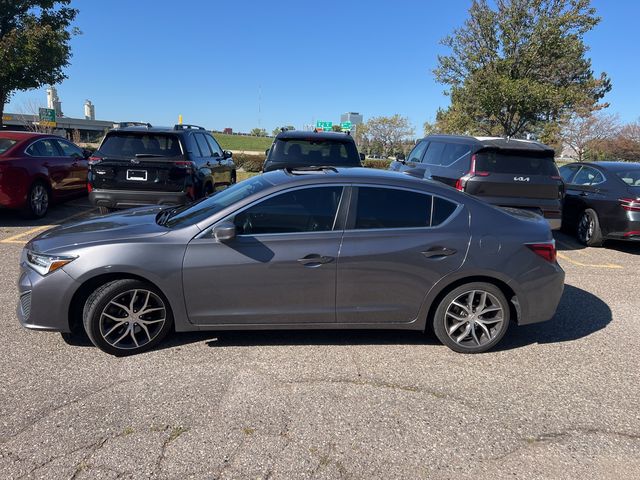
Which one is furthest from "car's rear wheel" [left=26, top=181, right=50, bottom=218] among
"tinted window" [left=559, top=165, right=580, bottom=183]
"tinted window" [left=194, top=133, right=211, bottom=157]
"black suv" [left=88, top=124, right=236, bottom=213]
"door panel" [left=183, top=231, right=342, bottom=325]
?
"tinted window" [left=559, top=165, right=580, bottom=183]

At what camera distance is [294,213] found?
3.88 metres

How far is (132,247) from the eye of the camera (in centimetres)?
364

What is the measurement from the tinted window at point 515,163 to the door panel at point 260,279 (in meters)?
4.28

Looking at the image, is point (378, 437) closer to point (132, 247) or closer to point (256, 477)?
point (256, 477)

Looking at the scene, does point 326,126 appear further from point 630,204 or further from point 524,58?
point 630,204

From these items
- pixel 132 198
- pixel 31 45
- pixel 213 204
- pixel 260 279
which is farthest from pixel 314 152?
pixel 31 45

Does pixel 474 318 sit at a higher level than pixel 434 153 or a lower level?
lower

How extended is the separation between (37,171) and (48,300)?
5949 mm

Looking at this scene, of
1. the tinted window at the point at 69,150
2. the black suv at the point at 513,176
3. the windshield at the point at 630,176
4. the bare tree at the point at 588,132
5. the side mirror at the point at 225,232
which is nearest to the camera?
the side mirror at the point at 225,232

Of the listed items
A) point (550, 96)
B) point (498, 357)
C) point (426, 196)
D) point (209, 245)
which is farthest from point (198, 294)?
point (550, 96)

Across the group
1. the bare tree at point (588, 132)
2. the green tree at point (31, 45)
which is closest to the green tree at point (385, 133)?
the bare tree at point (588, 132)

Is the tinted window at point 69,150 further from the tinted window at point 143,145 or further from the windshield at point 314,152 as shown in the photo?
the windshield at point 314,152

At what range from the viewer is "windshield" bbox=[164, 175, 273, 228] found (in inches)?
155

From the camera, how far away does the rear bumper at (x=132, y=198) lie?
24.2 feet
